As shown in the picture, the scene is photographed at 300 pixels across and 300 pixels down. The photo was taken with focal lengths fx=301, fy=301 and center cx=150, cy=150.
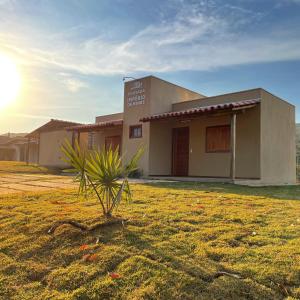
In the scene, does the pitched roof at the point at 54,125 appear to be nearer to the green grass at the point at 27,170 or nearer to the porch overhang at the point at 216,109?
the green grass at the point at 27,170

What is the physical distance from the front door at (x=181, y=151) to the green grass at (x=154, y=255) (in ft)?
30.5

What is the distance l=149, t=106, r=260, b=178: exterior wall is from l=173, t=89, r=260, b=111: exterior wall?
1.95ft

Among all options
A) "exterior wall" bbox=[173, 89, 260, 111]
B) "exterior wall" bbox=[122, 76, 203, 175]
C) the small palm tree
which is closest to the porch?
"exterior wall" bbox=[122, 76, 203, 175]

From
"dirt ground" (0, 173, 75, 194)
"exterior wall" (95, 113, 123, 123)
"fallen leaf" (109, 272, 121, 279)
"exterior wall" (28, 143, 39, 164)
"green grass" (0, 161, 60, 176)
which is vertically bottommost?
"fallen leaf" (109, 272, 121, 279)

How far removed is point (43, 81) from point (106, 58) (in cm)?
318

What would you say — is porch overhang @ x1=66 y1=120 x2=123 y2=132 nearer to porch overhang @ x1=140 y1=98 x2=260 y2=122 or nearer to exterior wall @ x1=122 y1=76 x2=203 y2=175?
exterior wall @ x1=122 y1=76 x2=203 y2=175

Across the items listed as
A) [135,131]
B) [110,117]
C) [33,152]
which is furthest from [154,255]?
[33,152]

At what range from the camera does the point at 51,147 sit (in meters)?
23.1

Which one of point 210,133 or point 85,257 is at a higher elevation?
point 210,133

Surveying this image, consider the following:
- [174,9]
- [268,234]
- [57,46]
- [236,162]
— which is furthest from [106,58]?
[268,234]

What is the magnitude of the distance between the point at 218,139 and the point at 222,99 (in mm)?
1689

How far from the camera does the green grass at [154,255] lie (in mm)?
2402

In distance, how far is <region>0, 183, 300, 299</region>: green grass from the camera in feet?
7.88

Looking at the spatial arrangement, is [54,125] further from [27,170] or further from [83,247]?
[83,247]
